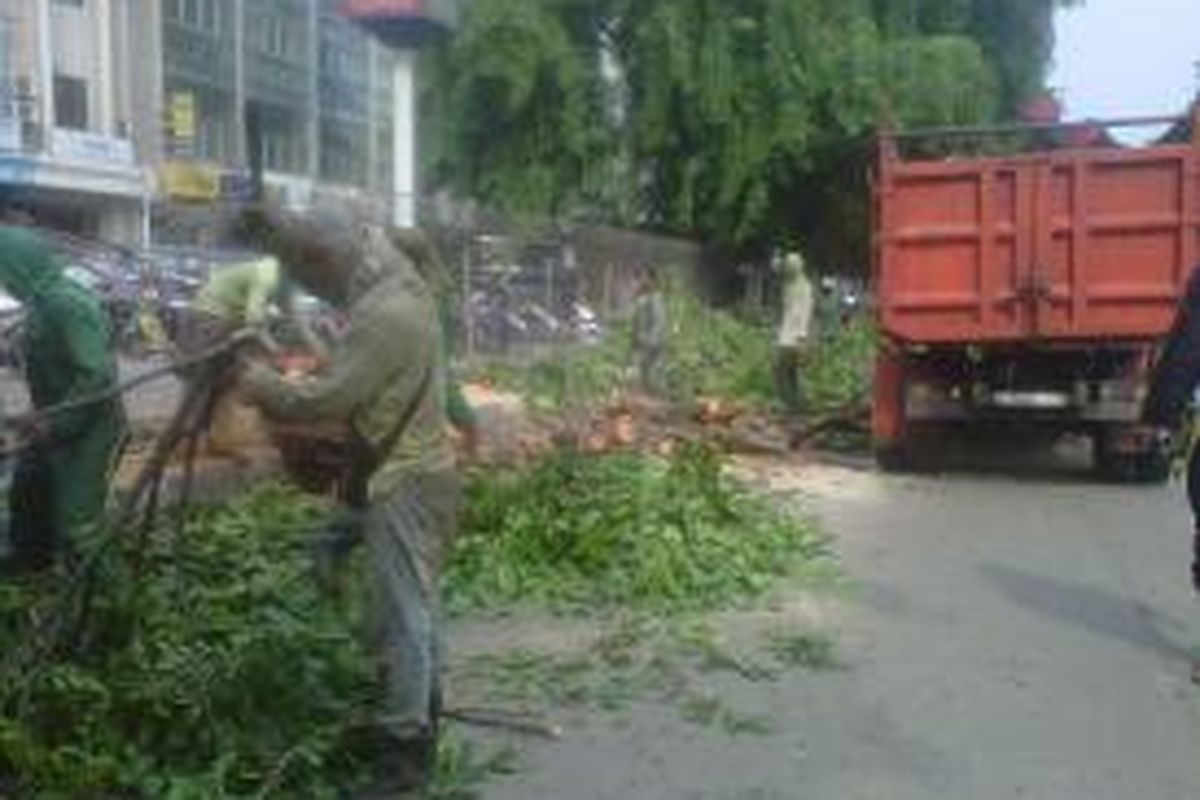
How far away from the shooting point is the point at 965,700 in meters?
7.89

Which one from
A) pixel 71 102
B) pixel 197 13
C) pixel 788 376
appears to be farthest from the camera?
pixel 197 13

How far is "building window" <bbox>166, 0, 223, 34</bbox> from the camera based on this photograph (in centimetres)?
5138

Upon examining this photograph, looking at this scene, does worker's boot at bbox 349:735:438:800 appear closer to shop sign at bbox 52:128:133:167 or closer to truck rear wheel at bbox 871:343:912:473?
truck rear wheel at bbox 871:343:912:473

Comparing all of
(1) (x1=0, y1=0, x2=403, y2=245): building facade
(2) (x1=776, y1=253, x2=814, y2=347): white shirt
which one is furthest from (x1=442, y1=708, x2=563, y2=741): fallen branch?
(1) (x1=0, y1=0, x2=403, y2=245): building facade

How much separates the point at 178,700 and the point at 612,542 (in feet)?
14.1

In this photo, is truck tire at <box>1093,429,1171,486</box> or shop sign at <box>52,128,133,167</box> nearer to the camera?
truck tire at <box>1093,429,1171,486</box>

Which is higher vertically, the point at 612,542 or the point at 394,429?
the point at 394,429

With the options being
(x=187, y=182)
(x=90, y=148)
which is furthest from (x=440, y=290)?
(x=187, y=182)

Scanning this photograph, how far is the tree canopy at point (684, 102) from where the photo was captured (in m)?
32.1

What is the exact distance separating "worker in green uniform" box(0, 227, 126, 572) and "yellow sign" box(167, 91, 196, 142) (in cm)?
4253

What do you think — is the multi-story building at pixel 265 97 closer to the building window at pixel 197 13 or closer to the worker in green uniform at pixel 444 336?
the building window at pixel 197 13

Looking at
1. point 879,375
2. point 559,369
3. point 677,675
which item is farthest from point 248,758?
point 559,369

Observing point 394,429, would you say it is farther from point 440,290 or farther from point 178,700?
point 440,290

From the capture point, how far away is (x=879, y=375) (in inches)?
650
